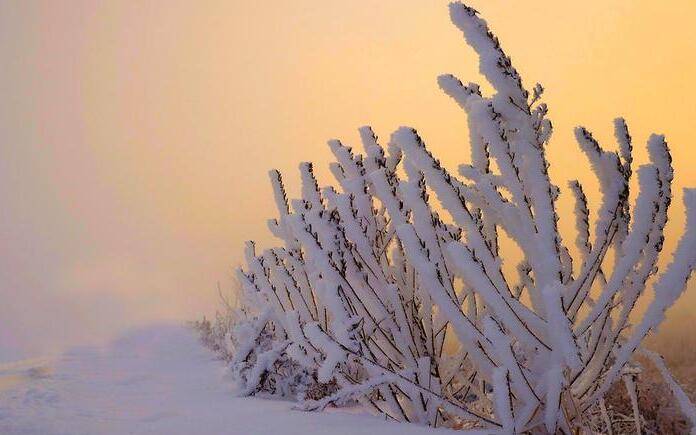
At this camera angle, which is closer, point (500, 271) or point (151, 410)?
point (500, 271)

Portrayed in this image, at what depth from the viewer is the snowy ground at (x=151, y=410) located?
189 centimetres

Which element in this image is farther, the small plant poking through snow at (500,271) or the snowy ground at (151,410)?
the snowy ground at (151,410)

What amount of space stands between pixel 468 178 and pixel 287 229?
1264 mm

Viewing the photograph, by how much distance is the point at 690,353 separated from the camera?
7148 mm

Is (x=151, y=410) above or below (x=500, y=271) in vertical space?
below

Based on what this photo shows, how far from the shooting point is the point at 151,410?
8.48ft

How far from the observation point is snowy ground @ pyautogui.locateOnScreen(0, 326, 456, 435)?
189 centimetres

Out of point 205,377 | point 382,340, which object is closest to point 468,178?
point 382,340

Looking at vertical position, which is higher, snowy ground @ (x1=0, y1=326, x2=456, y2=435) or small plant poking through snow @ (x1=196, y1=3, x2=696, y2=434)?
small plant poking through snow @ (x1=196, y1=3, x2=696, y2=434)

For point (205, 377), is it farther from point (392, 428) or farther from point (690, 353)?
point (690, 353)

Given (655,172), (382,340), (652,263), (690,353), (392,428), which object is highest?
(655,172)

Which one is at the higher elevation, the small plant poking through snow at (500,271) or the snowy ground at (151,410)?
the small plant poking through snow at (500,271)

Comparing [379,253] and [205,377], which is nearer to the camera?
[379,253]

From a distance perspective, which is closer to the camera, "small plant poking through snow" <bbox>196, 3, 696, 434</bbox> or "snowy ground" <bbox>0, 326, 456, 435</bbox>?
"small plant poking through snow" <bbox>196, 3, 696, 434</bbox>
